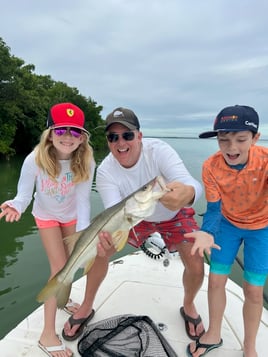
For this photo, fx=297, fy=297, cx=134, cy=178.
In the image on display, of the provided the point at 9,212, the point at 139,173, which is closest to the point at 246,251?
the point at 139,173

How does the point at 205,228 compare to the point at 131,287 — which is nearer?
the point at 205,228

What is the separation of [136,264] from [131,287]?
2.11 ft

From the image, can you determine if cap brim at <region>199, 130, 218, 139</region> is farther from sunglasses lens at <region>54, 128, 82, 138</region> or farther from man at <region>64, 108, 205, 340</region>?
sunglasses lens at <region>54, 128, 82, 138</region>

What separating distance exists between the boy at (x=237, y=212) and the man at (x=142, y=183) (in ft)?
0.97

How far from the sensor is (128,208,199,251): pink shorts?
3242mm

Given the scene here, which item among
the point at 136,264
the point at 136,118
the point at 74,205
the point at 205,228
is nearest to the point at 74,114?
the point at 136,118

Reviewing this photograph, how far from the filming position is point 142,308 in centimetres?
344

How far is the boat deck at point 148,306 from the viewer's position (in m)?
2.82

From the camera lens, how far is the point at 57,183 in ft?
10.2

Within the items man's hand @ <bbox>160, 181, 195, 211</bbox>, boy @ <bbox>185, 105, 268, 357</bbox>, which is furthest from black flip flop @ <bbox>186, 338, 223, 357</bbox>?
man's hand @ <bbox>160, 181, 195, 211</bbox>

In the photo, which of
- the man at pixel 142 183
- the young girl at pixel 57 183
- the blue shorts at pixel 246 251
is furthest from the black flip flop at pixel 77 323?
the blue shorts at pixel 246 251

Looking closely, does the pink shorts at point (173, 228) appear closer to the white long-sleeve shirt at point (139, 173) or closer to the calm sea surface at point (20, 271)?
the white long-sleeve shirt at point (139, 173)

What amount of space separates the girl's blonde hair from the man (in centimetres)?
19

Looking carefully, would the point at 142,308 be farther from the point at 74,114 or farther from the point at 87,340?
the point at 74,114
